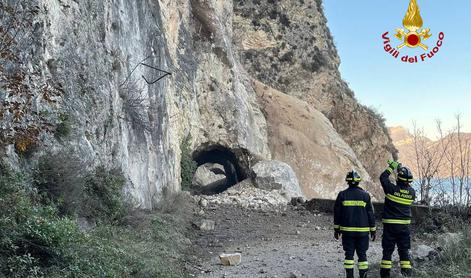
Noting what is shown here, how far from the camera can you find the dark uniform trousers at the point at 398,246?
26.0 ft

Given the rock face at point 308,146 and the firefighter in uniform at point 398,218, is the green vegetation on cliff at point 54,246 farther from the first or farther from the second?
the rock face at point 308,146

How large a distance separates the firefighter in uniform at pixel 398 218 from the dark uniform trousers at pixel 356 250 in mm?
339

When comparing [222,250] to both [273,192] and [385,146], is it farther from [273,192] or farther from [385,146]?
[385,146]

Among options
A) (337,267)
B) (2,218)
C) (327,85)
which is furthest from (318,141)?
(2,218)

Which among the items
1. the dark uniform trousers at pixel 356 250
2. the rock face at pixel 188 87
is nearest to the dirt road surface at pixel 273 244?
the dark uniform trousers at pixel 356 250

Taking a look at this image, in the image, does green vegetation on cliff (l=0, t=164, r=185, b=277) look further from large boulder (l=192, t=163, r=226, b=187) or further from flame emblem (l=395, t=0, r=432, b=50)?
large boulder (l=192, t=163, r=226, b=187)

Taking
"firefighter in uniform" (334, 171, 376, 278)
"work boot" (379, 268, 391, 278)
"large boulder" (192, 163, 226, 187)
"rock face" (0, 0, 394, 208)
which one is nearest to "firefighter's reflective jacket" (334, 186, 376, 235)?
"firefighter in uniform" (334, 171, 376, 278)

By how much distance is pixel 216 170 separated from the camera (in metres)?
43.9

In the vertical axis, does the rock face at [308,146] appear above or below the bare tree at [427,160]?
above

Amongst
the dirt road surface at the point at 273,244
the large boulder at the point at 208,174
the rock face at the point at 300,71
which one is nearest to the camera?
the dirt road surface at the point at 273,244

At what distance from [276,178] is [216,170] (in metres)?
16.7

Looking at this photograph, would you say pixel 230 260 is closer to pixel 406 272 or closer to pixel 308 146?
pixel 406 272

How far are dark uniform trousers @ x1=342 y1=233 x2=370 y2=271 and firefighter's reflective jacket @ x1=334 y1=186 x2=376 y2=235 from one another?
4.0 inches

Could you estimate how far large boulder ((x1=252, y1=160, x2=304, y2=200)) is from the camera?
89.9 ft
